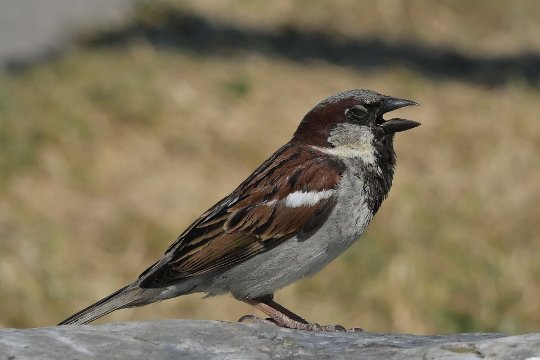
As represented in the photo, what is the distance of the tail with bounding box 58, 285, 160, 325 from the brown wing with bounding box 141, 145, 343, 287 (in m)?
0.06

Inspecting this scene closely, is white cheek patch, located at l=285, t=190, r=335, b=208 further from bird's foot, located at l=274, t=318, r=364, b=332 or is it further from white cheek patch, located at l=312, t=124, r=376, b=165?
bird's foot, located at l=274, t=318, r=364, b=332

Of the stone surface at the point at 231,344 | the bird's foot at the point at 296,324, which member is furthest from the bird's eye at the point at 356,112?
the stone surface at the point at 231,344

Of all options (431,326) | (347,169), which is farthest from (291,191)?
(431,326)

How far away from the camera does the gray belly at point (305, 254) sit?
4070 millimetres

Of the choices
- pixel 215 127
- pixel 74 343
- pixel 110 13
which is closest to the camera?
pixel 74 343

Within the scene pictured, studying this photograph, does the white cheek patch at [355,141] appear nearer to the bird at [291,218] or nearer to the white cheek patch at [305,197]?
the bird at [291,218]

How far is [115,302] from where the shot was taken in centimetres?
401

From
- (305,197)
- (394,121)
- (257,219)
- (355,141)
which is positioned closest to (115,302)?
(257,219)

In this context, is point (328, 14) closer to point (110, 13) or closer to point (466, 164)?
point (110, 13)

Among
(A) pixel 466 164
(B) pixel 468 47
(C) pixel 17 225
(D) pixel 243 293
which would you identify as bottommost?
(D) pixel 243 293

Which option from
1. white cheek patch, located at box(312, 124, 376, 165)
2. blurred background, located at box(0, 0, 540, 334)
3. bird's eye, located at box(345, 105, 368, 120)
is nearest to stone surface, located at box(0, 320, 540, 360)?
white cheek patch, located at box(312, 124, 376, 165)

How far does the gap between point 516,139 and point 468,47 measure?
8.30ft

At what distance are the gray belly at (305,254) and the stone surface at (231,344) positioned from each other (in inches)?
24.8

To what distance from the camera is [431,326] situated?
6164mm
